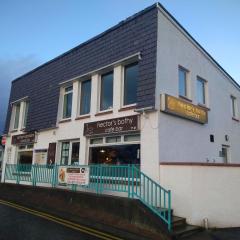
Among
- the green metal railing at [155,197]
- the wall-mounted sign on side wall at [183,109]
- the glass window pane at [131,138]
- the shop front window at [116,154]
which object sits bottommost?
the green metal railing at [155,197]

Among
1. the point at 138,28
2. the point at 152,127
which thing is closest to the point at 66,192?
the point at 152,127

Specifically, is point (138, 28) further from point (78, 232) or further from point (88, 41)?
point (78, 232)

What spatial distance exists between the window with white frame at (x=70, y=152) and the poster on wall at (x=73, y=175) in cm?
213

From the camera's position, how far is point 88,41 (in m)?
14.4

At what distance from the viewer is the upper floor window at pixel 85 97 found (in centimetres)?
1406

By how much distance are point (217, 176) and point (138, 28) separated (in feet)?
22.1

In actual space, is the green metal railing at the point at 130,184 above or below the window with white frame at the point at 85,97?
below

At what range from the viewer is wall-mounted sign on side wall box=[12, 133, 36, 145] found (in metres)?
16.6

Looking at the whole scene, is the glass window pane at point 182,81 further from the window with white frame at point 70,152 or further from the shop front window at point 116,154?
the window with white frame at point 70,152

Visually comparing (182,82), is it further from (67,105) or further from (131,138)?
(67,105)

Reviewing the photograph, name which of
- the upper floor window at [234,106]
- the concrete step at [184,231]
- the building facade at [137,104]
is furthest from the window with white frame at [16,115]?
the concrete step at [184,231]

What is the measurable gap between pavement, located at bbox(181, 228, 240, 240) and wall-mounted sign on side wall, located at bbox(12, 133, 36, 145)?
11360mm

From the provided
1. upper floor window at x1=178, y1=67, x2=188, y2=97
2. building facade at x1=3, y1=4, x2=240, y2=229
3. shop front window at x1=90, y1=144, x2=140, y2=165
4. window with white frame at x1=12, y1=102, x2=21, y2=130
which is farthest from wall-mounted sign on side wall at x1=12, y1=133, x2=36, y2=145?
upper floor window at x1=178, y1=67, x2=188, y2=97

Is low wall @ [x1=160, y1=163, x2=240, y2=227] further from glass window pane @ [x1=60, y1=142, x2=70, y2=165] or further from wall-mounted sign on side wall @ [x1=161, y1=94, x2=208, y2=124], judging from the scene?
glass window pane @ [x1=60, y1=142, x2=70, y2=165]
